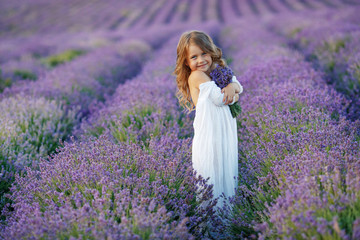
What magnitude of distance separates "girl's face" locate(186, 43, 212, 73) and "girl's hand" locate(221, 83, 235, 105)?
226 mm

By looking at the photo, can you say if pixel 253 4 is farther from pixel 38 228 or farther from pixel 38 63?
pixel 38 228

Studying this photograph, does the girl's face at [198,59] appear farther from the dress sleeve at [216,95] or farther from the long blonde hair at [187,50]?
the dress sleeve at [216,95]

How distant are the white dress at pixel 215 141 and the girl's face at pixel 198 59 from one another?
0.64 ft

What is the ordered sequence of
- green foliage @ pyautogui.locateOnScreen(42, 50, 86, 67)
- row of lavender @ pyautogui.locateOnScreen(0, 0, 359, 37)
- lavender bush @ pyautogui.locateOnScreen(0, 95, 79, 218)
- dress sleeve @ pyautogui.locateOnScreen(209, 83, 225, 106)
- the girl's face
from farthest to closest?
row of lavender @ pyautogui.locateOnScreen(0, 0, 359, 37)
green foliage @ pyautogui.locateOnScreen(42, 50, 86, 67)
lavender bush @ pyautogui.locateOnScreen(0, 95, 79, 218)
the girl's face
dress sleeve @ pyautogui.locateOnScreen(209, 83, 225, 106)

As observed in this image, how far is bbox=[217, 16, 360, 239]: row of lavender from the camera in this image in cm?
136

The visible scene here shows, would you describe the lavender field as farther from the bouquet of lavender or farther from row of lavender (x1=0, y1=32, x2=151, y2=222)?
the bouquet of lavender

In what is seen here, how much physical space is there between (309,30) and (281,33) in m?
2.73

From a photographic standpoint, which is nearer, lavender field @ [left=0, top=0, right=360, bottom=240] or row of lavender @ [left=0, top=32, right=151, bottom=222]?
lavender field @ [left=0, top=0, right=360, bottom=240]

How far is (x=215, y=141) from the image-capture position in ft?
7.13

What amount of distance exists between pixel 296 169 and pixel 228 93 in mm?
708

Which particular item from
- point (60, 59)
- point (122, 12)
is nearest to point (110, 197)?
point (60, 59)

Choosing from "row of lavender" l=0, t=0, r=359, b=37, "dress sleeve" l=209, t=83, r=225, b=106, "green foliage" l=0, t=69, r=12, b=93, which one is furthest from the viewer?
"row of lavender" l=0, t=0, r=359, b=37

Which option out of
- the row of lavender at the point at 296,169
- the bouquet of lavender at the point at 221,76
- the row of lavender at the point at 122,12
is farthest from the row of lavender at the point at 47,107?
the row of lavender at the point at 122,12

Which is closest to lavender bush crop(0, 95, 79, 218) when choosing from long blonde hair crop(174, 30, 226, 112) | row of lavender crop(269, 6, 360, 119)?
long blonde hair crop(174, 30, 226, 112)
